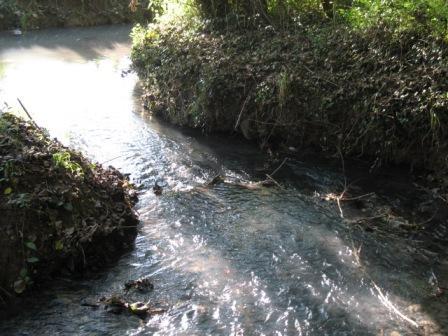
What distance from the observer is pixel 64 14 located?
21.0m

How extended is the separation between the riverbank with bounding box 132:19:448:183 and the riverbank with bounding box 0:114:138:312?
3.65 meters

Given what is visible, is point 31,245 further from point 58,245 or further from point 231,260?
point 231,260

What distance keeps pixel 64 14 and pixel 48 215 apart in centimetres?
1805

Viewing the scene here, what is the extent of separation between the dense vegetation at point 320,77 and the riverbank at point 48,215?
3.68 m

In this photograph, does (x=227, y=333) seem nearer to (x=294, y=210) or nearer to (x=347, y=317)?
(x=347, y=317)

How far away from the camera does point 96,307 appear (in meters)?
4.95

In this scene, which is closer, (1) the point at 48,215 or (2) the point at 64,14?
(1) the point at 48,215

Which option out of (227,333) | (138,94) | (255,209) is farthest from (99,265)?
(138,94)

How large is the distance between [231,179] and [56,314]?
12.6ft

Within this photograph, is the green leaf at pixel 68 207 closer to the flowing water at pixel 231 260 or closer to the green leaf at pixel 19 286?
the flowing water at pixel 231 260

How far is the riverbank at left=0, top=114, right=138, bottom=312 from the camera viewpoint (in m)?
5.17

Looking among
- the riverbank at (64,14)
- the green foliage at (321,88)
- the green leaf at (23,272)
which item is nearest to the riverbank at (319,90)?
the green foliage at (321,88)

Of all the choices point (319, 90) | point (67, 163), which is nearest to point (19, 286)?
point (67, 163)

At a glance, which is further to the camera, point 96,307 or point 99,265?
point 99,265
